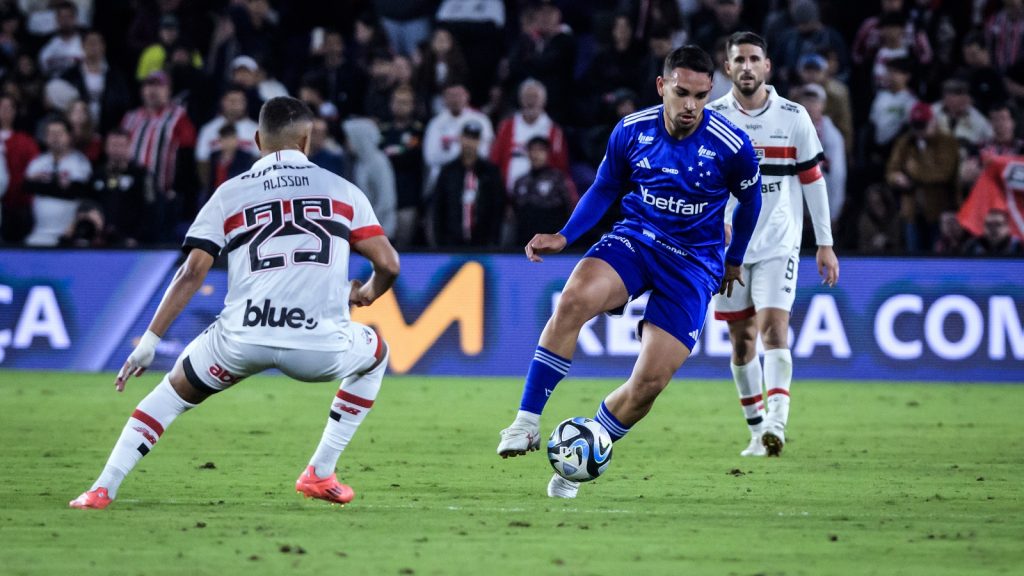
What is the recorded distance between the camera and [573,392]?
14141 mm

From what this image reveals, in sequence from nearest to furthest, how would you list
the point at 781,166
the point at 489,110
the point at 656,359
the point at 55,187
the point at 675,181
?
the point at 656,359
the point at 675,181
the point at 781,166
the point at 55,187
the point at 489,110

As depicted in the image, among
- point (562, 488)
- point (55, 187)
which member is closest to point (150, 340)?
point (562, 488)

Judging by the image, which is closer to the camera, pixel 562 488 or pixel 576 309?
pixel 576 309

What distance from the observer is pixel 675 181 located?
8188 mm

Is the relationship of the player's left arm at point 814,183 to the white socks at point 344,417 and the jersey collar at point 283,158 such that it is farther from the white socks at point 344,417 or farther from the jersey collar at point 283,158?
the jersey collar at point 283,158

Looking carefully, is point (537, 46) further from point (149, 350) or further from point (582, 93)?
point (149, 350)

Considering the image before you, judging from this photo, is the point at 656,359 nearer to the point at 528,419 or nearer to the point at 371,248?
the point at 528,419

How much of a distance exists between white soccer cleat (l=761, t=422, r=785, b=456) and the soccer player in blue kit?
1.81 metres

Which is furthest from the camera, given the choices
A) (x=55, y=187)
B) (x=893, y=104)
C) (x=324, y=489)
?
(x=893, y=104)

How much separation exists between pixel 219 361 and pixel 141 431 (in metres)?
0.51

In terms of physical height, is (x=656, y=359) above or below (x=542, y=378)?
above

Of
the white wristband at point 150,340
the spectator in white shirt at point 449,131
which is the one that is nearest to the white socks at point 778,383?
the white wristband at point 150,340

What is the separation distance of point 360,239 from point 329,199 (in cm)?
25

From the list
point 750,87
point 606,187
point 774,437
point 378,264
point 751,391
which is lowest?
point 774,437
